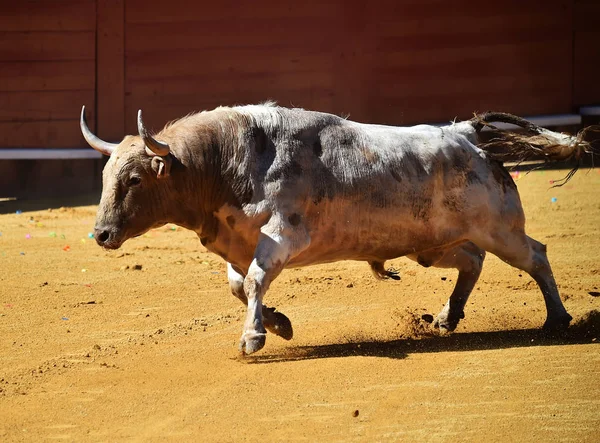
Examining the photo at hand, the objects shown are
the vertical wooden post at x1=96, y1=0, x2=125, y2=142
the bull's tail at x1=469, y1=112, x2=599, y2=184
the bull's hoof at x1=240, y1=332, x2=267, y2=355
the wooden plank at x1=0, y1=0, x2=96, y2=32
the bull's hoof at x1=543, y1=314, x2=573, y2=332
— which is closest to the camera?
the bull's hoof at x1=240, y1=332, x2=267, y2=355

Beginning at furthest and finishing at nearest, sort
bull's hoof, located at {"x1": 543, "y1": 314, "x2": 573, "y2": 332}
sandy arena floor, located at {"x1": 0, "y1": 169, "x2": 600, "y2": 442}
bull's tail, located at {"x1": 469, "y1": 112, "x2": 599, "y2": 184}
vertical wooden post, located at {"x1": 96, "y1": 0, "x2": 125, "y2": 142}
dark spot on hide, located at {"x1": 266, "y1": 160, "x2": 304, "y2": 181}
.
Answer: vertical wooden post, located at {"x1": 96, "y1": 0, "x2": 125, "y2": 142}
bull's tail, located at {"x1": 469, "y1": 112, "x2": 599, "y2": 184}
bull's hoof, located at {"x1": 543, "y1": 314, "x2": 573, "y2": 332}
dark spot on hide, located at {"x1": 266, "y1": 160, "x2": 304, "y2": 181}
sandy arena floor, located at {"x1": 0, "y1": 169, "x2": 600, "y2": 442}

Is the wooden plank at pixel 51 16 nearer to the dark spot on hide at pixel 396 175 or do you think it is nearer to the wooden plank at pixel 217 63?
the wooden plank at pixel 217 63

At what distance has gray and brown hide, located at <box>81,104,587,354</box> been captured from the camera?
5289 millimetres

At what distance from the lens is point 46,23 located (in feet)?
36.2

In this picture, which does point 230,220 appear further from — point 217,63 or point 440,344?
point 217,63

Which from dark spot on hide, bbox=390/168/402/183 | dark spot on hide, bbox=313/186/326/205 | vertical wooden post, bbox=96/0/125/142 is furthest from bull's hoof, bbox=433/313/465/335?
vertical wooden post, bbox=96/0/125/142

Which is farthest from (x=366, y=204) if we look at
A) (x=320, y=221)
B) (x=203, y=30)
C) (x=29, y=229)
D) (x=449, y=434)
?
(x=203, y=30)

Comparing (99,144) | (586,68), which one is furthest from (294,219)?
(586,68)

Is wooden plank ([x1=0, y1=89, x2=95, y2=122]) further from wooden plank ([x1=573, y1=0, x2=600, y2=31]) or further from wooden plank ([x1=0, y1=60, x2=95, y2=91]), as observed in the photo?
wooden plank ([x1=573, y1=0, x2=600, y2=31])

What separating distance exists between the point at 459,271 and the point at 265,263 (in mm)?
1412

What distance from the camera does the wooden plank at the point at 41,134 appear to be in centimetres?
1112

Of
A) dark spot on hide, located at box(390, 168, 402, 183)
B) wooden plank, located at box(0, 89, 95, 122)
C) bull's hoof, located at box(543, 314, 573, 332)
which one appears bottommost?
wooden plank, located at box(0, 89, 95, 122)

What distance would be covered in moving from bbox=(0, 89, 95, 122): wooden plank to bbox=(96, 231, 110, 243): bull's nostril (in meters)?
6.17

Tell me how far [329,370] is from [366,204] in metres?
1.04
